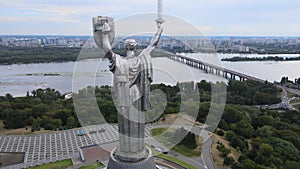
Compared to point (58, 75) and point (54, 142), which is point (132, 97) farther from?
point (58, 75)

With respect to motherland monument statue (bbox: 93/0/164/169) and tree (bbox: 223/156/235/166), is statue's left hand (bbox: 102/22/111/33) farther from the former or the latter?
tree (bbox: 223/156/235/166)

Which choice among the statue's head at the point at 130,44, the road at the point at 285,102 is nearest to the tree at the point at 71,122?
the statue's head at the point at 130,44

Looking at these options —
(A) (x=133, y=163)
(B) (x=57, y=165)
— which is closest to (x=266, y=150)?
(A) (x=133, y=163)

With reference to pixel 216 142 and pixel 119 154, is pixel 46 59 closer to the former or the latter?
pixel 216 142

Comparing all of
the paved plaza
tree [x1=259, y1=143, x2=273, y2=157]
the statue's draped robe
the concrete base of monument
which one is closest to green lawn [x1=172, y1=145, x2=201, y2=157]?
the paved plaza

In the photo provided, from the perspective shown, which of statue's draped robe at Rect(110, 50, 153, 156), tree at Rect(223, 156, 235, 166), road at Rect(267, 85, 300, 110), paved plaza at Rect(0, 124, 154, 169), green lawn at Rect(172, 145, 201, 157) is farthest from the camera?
road at Rect(267, 85, 300, 110)

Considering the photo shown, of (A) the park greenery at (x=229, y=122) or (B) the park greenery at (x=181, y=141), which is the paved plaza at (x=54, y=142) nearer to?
(A) the park greenery at (x=229, y=122)

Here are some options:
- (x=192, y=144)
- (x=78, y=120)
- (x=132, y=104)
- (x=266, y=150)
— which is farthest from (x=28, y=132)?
(x=266, y=150)
